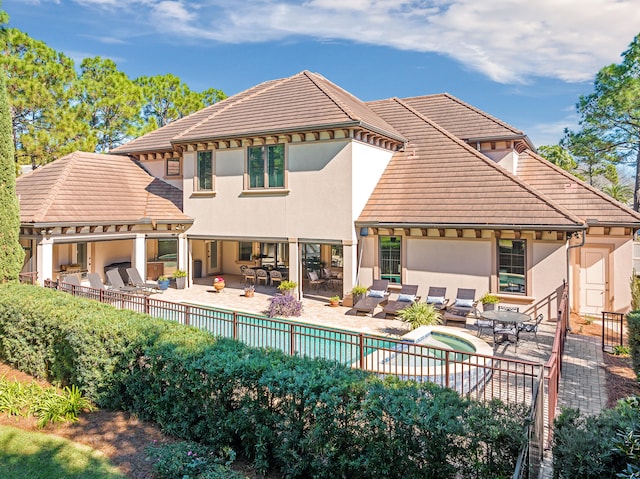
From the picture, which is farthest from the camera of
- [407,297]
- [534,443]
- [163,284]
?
[163,284]

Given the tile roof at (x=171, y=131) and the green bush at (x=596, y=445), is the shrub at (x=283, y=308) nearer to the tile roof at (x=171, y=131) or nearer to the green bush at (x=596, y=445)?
the green bush at (x=596, y=445)

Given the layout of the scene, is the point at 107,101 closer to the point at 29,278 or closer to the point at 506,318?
the point at 29,278

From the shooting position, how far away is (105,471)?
5.74 metres

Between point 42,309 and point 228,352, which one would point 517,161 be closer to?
point 228,352

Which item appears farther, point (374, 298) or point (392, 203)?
point (392, 203)

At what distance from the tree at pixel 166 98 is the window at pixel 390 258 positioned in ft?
97.7

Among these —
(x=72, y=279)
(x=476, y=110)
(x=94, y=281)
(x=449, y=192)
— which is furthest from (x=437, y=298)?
(x=72, y=279)

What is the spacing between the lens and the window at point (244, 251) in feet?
80.7

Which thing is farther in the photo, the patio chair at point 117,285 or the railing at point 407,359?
the patio chair at point 117,285

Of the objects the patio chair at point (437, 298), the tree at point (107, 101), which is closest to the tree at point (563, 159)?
the patio chair at point (437, 298)

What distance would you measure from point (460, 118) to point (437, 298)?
10.5m

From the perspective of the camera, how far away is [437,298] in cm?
1498

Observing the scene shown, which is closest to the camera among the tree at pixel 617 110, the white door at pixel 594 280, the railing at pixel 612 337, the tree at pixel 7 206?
the railing at pixel 612 337

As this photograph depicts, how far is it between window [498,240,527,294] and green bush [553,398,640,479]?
1068 cm
